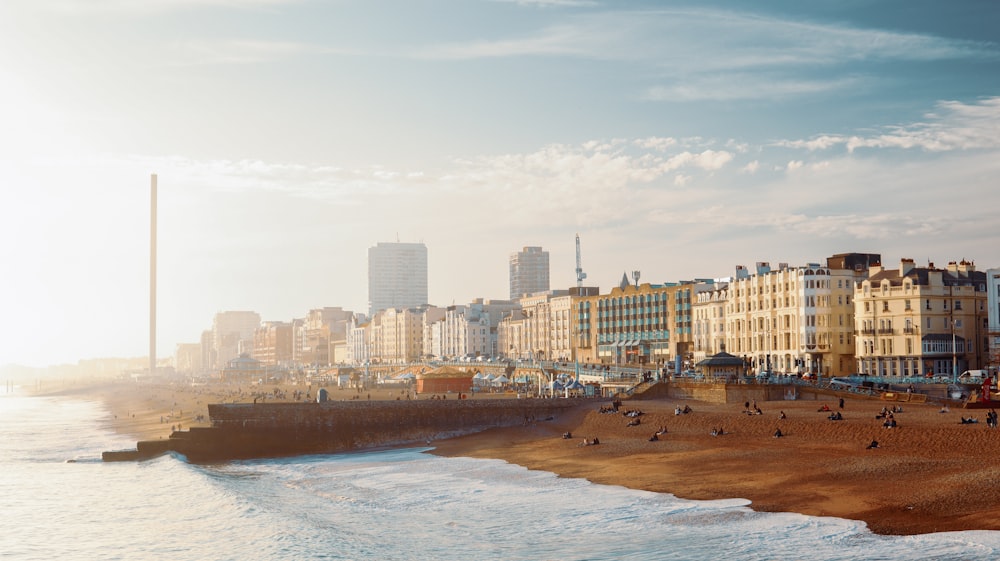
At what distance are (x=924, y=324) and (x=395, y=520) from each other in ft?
240

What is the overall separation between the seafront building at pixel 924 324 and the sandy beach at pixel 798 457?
25948 millimetres

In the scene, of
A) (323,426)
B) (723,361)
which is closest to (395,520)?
(323,426)

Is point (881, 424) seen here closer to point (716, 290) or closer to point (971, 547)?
point (971, 547)

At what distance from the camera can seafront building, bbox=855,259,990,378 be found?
3880 inches

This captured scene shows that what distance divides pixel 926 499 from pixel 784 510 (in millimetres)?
4988

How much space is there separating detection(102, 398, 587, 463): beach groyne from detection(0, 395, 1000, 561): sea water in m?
5.22

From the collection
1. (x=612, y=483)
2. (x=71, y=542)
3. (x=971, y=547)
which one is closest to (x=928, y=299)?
(x=612, y=483)

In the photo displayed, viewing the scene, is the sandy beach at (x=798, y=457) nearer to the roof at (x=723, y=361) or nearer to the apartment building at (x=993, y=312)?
the roof at (x=723, y=361)

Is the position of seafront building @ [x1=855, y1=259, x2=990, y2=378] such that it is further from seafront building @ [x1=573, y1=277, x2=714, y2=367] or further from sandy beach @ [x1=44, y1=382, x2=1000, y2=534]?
seafront building @ [x1=573, y1=277, x2=714, y2=367]

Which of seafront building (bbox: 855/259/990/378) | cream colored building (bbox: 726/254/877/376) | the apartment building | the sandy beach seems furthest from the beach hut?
the apartment building

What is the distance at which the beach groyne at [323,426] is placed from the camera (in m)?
70.2

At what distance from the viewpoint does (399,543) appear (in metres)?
37.6

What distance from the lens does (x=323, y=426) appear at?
7288 cm

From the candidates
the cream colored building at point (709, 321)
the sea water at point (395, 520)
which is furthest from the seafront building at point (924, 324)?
the sea water at point (395, 520)
